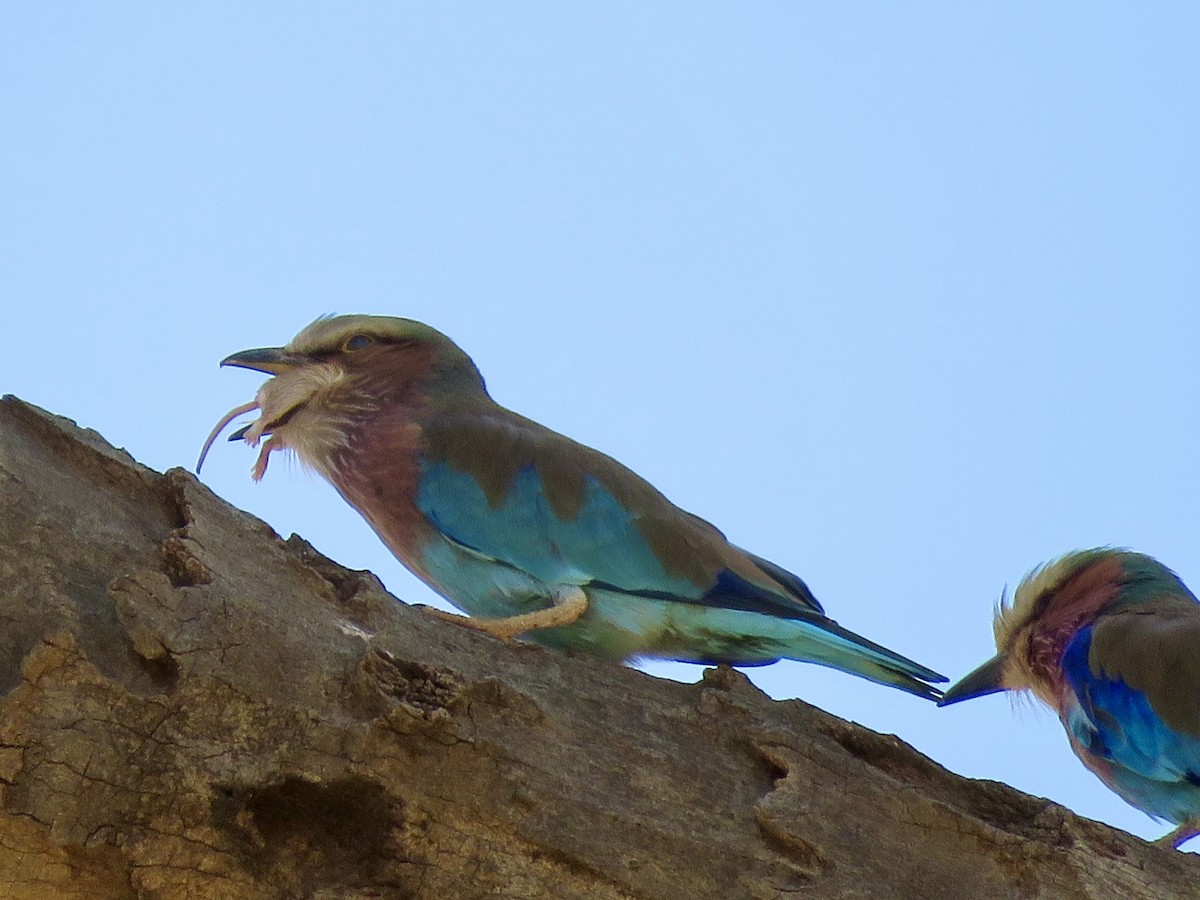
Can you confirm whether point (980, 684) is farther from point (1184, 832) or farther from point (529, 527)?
point (529, 527)

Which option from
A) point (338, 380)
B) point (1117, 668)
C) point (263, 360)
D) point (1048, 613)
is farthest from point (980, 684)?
point (263, 360)

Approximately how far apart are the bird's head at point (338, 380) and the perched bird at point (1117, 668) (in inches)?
70.2

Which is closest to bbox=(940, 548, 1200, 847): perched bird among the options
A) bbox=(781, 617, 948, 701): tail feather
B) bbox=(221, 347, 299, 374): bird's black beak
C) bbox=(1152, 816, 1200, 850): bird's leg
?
bbox=(1152, 816, 1200, 850): bird's leg

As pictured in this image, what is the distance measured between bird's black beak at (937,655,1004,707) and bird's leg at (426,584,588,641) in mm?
1482

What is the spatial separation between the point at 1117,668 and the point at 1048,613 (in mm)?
465

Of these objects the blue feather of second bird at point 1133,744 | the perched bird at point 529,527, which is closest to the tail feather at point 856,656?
the perched bird at point 529,527

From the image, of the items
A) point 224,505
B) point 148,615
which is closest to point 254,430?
point 224,505

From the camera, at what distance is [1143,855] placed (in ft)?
9.38

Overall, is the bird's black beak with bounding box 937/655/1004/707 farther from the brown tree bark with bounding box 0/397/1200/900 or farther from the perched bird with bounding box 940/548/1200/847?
the brown tree bark with bounding box 0/397/1200/900

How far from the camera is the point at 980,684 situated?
14.1 ft

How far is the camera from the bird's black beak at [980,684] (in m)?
4.29

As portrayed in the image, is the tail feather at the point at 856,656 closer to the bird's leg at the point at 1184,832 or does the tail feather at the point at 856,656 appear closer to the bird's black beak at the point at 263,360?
the bird's leg at the point at 1184,832

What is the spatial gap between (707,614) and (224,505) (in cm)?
126

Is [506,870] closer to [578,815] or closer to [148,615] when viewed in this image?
[578,815]
